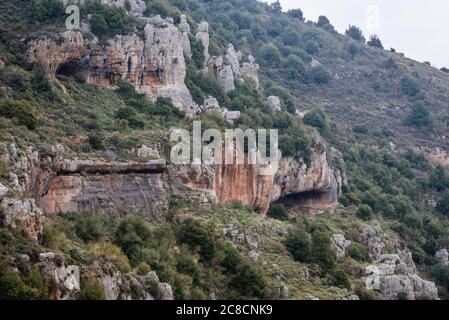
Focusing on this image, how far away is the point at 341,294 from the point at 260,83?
146 ft

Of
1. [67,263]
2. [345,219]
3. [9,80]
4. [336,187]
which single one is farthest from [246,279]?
[336,187]

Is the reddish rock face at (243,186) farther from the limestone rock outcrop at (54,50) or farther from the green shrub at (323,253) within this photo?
the limestone rock outcrop at (54,50)

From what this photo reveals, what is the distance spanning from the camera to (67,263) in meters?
35.3

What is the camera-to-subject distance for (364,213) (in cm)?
7269

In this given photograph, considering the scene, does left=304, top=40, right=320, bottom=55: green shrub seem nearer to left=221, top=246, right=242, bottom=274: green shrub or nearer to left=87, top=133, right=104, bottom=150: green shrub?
left=87, top=133, right=104, bottom=150: green shrub

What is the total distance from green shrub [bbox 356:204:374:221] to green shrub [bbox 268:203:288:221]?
7017 millimetres

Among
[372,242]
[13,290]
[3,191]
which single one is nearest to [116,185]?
[3,191]

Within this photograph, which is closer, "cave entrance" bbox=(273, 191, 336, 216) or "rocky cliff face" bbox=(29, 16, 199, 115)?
"rocky cliff face" bbox=(29, 16, 199, 115)

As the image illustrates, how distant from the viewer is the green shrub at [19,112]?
48.8 m

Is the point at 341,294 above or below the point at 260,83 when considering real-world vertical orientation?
below

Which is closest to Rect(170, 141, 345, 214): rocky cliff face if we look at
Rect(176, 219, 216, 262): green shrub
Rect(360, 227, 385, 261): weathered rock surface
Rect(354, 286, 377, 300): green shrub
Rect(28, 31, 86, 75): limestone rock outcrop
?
Rect(176, 219, 216, 262): green shrub

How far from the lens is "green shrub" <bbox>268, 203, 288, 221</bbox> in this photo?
68.3m

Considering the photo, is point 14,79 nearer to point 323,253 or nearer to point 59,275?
point 323,253

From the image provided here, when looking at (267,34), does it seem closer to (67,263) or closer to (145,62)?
(145,62)
